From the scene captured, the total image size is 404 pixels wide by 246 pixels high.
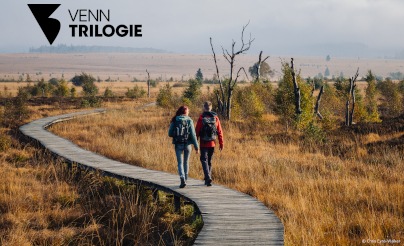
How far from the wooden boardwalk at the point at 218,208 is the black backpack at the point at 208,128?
1216mm

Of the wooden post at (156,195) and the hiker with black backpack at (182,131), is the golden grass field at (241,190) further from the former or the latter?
the hiker with black backpack at (182,131)

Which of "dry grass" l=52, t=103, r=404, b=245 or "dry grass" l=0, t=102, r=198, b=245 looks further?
"dry grass" l=0, t=102, r=198, b=245

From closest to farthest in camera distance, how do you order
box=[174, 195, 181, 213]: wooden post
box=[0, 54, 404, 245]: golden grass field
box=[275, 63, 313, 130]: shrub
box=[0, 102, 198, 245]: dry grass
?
box=[0, 54, 404, 245]: golden grass field
box=[0, 102, 198, 245]: dry grass
box=[174, 195, 181, 213]: wooden post
box=[275, 63, 313, 130]: shrub

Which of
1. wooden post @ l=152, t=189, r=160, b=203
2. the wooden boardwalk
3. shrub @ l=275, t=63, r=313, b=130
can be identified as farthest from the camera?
shrub @ l=275, t=63, r=313, b=130

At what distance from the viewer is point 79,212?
1029cm

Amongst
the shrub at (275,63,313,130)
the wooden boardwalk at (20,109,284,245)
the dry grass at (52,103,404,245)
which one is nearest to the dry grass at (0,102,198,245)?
the wooden boardwalk at (20,109,284,245)

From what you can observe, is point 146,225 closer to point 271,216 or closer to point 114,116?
point 271,216

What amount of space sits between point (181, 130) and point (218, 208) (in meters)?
2.06

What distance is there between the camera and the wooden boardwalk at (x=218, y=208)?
7172 millimetres

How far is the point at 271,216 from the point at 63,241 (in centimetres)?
390

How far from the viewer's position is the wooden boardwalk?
23.5ft

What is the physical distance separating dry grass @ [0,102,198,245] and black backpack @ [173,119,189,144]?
5.18ft

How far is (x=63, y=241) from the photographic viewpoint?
28.1 ft

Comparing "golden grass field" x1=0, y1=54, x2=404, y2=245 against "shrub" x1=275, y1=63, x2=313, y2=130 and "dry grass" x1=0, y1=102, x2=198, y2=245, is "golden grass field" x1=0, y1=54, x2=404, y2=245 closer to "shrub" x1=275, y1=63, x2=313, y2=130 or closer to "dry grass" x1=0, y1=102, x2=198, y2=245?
"dry grass" x1=0, y1=102, x2=198, y2=245
